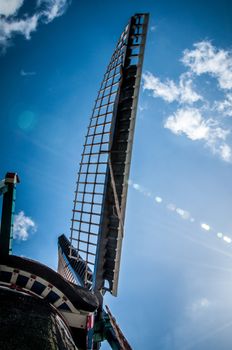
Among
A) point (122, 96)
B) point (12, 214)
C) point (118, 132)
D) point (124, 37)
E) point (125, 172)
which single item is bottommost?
point (12, 214)

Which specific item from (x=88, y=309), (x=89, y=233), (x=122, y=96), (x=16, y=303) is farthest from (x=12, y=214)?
(x=122, y=96)

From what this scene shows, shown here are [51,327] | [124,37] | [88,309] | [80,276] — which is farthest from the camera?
[80,276]

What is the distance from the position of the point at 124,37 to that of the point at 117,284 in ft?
29.6

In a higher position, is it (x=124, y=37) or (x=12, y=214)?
(x=124, y=37)

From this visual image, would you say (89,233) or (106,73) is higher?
(106,73)

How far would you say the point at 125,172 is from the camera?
666 centimetres

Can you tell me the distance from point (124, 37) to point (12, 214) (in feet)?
26.5

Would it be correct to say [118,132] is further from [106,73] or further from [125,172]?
[106,73]

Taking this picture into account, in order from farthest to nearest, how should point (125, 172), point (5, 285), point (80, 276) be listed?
1. point (80, 276)
2. point (125, 172)
3. point (5, 285)

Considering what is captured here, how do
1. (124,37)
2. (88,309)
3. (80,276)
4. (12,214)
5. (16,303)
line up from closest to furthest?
(16,303) < (88,309) < (12,214) < (124,37) < (80,276)

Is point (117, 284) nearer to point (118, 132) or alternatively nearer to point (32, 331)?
point (118, 132)

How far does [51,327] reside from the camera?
5.47 ft

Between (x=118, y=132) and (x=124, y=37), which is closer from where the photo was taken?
(x=118, y=132)

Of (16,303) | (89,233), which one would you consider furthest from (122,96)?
(16,303)
